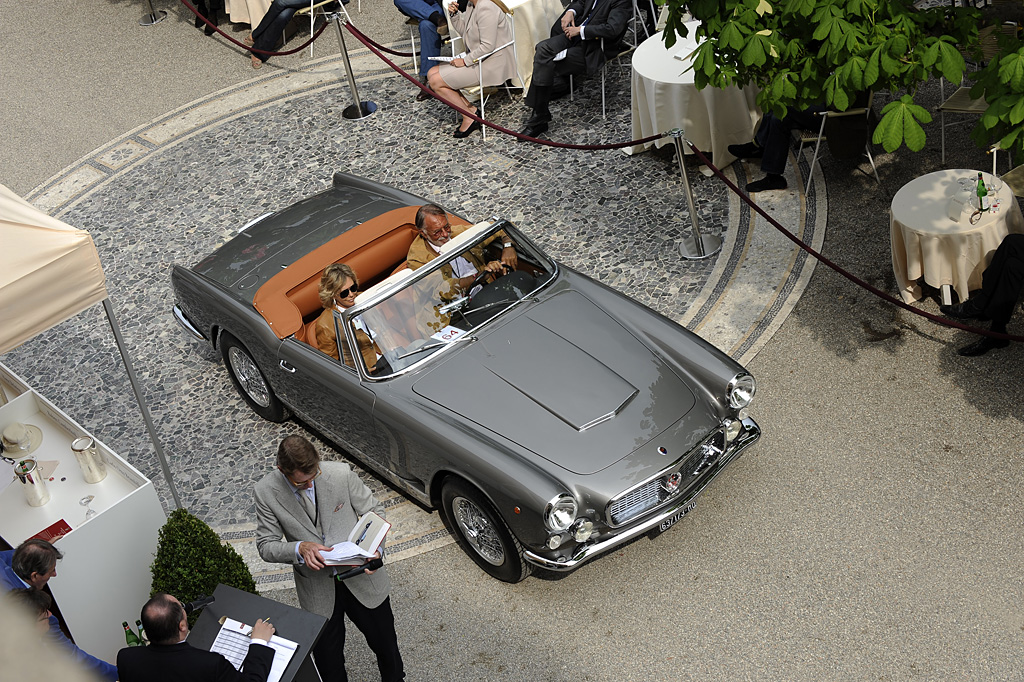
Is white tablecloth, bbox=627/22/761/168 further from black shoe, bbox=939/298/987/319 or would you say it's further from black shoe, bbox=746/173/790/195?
black shoe, bbox=939/298/987/319

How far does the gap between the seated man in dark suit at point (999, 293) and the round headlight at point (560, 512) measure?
3.28m

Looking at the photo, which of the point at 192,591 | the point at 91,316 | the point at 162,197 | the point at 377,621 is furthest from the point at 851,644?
the point at 162,197

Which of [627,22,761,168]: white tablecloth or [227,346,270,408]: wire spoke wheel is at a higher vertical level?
[627,22,761,168]: white tablecloth

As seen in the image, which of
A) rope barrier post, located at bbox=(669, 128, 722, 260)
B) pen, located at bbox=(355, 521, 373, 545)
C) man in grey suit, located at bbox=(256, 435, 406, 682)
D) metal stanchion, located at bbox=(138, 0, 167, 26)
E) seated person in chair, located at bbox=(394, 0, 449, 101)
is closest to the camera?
man in grey suit, located at bbox=(256, 435, 406, 682)

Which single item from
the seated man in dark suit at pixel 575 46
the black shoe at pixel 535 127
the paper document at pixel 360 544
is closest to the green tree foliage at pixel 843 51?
the paper document at pixel 360 544

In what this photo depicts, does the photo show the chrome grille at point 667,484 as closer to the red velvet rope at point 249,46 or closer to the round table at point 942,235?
the round table at point 942,235

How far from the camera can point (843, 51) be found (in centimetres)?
556

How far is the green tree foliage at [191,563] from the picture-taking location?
5.00 m

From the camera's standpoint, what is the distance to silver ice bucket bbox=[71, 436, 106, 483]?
5684 millimetres

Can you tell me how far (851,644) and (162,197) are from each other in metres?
8.26

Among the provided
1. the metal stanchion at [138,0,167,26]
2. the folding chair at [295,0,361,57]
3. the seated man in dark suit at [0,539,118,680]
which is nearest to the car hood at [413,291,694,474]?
the seated man in dark suit at [0,539,118,680]

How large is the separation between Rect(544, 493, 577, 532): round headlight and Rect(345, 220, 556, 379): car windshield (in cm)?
147

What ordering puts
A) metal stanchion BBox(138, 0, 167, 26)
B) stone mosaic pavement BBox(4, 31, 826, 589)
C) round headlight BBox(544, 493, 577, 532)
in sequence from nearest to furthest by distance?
round headlight BBox(544, 493, 577, 532), stone mosaic pavement BBox(4, 31, 826, 589), metal stanchion BBox(138, 0, 167, 26)

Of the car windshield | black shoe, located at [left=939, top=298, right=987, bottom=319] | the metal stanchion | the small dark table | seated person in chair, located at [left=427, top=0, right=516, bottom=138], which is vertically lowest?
black shoe, located at [left=939, top=298, right=987, bottom=319]
